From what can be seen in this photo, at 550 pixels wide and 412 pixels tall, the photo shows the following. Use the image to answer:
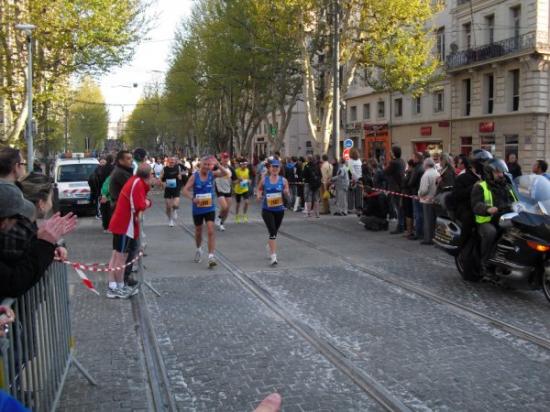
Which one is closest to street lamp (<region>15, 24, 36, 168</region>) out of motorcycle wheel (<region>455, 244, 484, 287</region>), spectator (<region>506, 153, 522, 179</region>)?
spectator (<region>506, 153, 522, 179</region>)

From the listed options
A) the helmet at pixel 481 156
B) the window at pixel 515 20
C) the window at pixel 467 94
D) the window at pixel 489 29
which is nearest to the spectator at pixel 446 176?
the helmet at pixel 481 156

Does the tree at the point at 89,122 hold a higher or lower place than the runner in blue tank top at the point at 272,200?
higher

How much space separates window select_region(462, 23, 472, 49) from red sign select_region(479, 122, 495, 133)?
17.0ft

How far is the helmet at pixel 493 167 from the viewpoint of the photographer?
8289mm

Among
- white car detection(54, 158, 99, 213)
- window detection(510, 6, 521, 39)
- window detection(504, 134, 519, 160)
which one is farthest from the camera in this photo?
window detection(510, 6, 521, 39)

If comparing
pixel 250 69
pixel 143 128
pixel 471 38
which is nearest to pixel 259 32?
pixel 250 69

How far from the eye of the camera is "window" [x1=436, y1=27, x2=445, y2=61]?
3872cm

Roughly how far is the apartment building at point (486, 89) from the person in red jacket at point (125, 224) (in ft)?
78.4

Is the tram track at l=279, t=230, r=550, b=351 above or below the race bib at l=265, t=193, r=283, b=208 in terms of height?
below

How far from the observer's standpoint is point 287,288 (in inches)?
335

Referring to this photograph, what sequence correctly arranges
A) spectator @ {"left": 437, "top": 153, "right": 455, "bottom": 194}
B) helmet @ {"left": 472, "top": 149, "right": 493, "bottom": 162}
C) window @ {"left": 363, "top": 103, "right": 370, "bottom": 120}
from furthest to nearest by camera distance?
1. window @ {"left": 363, "top": 103, "right": 370, "bottom": 120}
2. spectator @ {"left": 437, "top": 153, "right": 455, "bottom": 194}
3. helmet @ {"left": 472, "top": 149, "right": 493, "bottom": 162}

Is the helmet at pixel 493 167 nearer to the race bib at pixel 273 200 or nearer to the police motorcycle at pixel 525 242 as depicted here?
the police motorcycle at pixel 525 242

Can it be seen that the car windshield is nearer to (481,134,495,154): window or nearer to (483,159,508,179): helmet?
(483,159,508,179): helmet

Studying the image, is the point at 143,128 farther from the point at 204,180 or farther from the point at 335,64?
the point at 204,180
